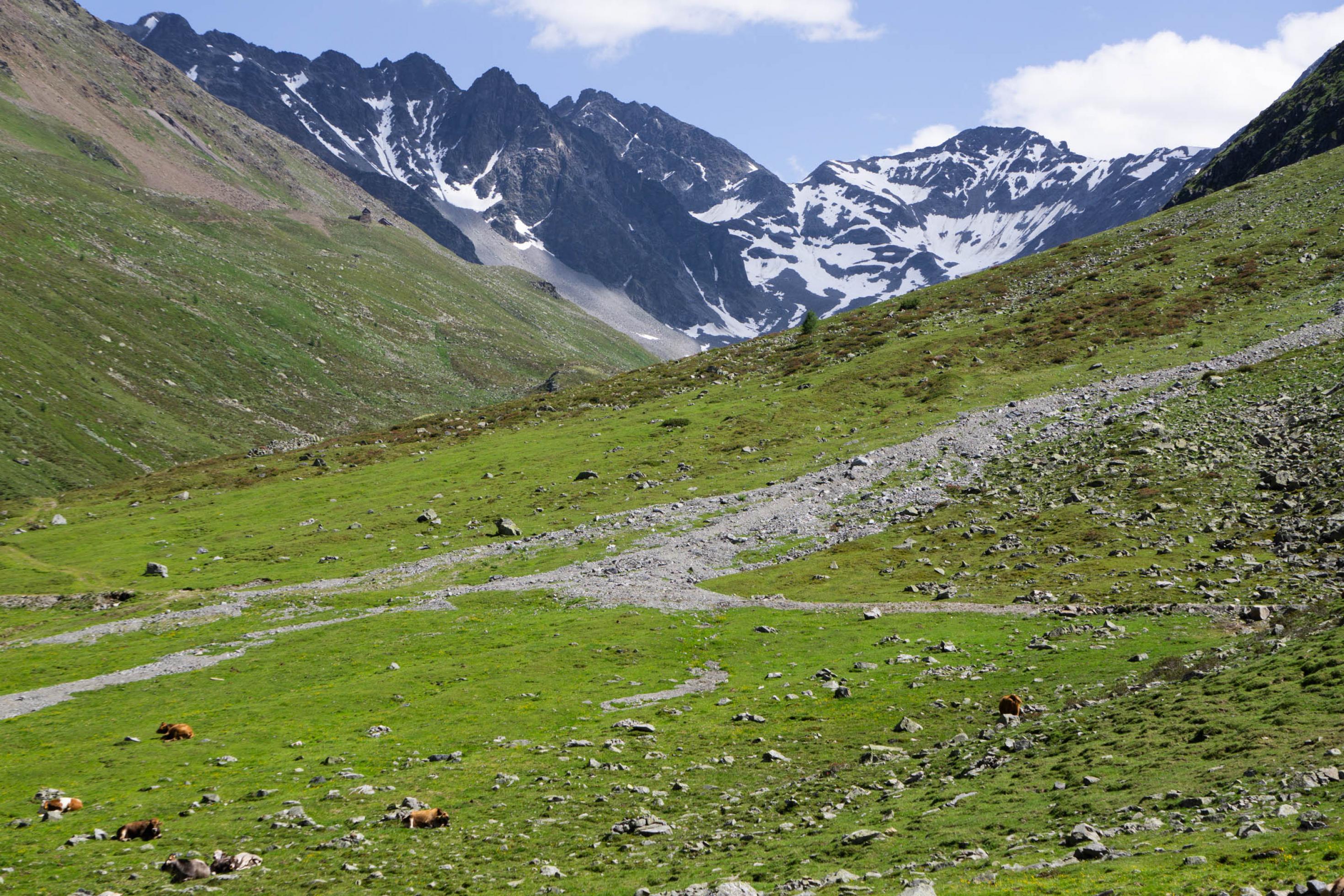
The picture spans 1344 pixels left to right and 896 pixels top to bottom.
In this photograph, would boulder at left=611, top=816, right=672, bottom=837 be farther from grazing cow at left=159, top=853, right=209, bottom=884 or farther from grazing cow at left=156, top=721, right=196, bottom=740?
grazing cow at left=156, top=721, right=196, bottom=740

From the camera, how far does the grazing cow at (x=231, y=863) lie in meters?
21.6

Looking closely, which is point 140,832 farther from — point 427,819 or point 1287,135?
point 1287,135

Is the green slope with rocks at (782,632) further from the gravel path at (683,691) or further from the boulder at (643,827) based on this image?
the gravel path at (683,691)

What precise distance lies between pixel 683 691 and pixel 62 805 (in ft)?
74.4

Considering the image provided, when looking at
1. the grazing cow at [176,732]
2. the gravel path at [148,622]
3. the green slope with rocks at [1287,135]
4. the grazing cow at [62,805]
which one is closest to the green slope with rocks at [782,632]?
the gravel path at [148,622]

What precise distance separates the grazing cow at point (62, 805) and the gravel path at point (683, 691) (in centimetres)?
1823

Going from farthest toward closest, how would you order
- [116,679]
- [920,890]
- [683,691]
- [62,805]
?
[116,679]
[683,691]
[62,805]
[920,890]

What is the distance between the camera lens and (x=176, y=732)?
34375 mm

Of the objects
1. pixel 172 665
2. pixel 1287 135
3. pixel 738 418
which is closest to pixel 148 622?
pixel 172 665

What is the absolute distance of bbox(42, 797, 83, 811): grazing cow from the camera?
2630 centimetres

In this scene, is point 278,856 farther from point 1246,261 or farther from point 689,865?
point 1246,261

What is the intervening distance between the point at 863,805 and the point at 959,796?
257 centimetres

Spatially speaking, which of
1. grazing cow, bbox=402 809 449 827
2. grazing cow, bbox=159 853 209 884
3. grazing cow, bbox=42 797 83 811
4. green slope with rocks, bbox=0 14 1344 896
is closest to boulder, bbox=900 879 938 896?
green slope with rocks, bbox=0 14 1344 896

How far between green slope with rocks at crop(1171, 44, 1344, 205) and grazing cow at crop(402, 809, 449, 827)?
16302cm
